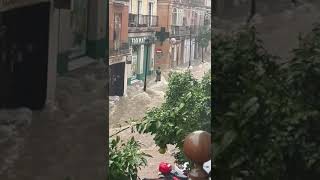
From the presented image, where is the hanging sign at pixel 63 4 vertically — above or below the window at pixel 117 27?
above

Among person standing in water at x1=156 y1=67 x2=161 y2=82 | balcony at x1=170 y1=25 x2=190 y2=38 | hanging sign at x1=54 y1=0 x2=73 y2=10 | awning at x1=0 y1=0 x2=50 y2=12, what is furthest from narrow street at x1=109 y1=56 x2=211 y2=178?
awning at x1=0 y1=0 x2=50 y2=12

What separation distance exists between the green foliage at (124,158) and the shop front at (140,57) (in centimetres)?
24

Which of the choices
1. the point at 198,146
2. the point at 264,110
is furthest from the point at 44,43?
the point at 264,110

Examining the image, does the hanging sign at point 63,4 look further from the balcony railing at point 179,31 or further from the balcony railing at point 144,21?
the balcony railing at point 179,31

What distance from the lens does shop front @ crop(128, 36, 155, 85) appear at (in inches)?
74.0

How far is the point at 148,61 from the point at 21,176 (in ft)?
2.20

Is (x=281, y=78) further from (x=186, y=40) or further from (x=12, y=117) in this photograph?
(x=12, y=117)

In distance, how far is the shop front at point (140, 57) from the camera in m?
1.88

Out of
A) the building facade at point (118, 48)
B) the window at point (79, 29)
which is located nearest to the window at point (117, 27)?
the building facade at point (118, 48)

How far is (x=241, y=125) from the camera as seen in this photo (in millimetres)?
1902

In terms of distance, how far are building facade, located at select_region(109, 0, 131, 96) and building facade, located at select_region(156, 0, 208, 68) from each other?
0.12m

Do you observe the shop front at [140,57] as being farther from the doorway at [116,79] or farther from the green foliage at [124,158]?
the green foliage at [124,158]

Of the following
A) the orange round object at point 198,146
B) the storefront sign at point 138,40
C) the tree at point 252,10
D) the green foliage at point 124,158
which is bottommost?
the green foliage at point 124,158

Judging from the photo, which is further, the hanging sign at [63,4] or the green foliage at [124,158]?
the green foliage at [124,158]
